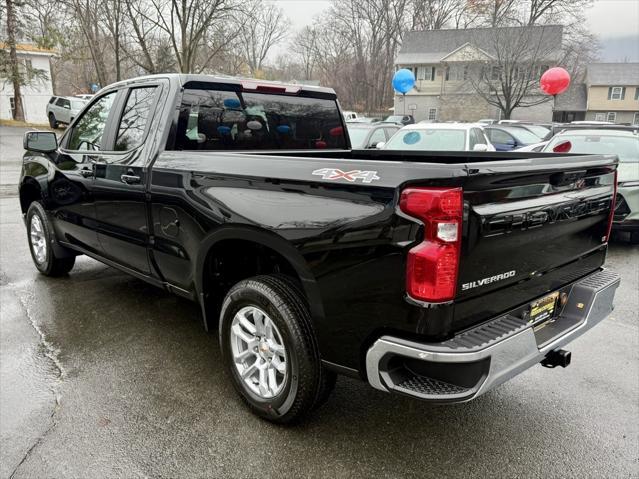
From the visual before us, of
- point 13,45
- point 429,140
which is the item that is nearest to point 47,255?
point 429,140

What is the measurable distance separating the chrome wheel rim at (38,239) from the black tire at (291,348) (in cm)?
349

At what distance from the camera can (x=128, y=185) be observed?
363cm

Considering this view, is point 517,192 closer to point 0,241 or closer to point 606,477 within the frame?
point 606,477

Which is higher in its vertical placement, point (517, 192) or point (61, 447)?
point (517, 192)

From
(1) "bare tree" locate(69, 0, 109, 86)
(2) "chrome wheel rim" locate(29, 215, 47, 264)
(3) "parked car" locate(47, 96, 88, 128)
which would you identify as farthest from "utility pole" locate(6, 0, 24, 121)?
(2) "chrome wheel rim" locate(29, 215, 47, 264)

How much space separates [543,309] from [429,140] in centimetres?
717

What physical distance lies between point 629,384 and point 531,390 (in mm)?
732

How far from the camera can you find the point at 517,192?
2.25 m

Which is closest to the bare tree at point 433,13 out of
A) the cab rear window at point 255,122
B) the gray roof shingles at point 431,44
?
the gray roof shingles at point 431,44

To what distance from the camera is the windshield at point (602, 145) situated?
784 cm

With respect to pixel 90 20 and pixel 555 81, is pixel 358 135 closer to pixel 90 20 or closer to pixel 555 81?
pixel 555 81

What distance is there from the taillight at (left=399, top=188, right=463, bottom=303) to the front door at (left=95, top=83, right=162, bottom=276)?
7.24 ft

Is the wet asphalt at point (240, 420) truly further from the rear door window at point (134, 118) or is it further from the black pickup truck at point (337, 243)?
the rear door window at point (134, 118)

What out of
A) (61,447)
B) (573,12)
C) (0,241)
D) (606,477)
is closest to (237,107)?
(61,447)
